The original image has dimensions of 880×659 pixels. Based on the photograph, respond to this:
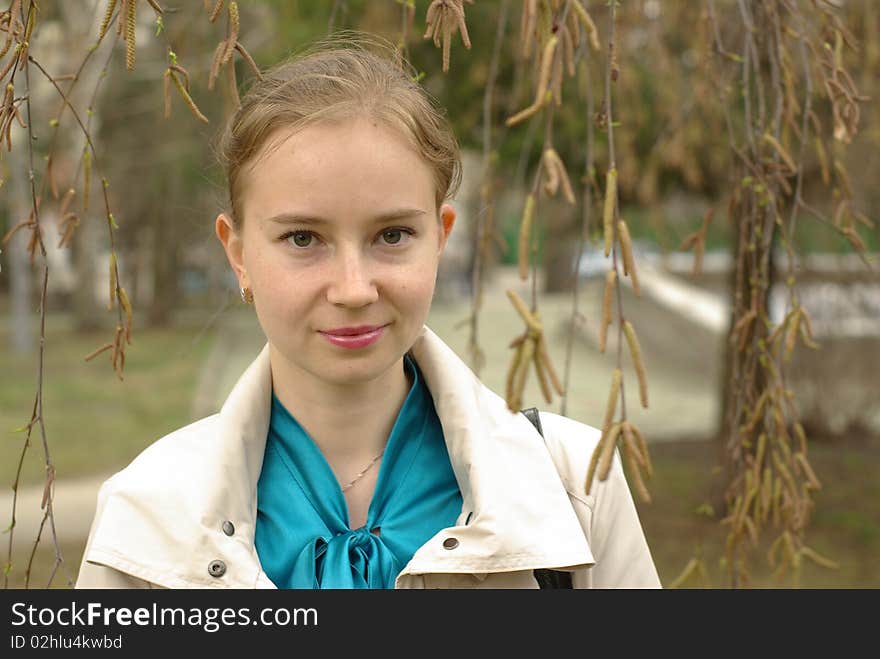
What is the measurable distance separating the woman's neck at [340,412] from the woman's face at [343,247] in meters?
0.07

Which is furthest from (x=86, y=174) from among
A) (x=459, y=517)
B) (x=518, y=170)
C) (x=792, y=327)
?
(x=518, y=170)

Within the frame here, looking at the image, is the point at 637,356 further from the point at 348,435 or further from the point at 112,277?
the point at 112,277

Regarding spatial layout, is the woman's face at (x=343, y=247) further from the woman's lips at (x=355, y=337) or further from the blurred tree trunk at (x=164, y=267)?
the blurred tree trunk at (x=164, y=267)

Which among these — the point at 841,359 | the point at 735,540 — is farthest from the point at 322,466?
the point at 841,359

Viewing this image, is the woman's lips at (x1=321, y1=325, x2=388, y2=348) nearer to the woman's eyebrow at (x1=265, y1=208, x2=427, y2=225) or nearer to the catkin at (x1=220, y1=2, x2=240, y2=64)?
the woman's eyebrow at (x1=265, y1=208, x2=427, y2=225)

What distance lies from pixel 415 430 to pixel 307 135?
0.42 m

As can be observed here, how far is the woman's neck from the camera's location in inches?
58.6

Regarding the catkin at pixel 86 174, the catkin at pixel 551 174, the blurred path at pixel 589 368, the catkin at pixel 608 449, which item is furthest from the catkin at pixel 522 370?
the blurred path at pixel 589 368

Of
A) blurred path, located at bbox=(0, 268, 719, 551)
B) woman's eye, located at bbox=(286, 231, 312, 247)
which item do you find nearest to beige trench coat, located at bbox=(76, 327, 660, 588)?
woman's eye, located at bbox=(286, 231, 312, 247)

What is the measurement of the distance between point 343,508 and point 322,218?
0.37 m

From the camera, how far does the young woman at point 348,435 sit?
1363 mm

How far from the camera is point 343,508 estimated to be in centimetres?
146

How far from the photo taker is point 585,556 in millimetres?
1396
